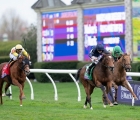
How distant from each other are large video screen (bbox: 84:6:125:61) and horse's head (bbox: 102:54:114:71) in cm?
1102

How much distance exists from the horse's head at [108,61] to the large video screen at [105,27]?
11020mm

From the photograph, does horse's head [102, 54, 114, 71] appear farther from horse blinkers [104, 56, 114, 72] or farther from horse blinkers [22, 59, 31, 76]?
horse blinkers [22, 59, 31, 76]

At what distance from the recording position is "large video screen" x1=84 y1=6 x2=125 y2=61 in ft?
77.1

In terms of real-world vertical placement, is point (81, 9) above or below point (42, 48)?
above

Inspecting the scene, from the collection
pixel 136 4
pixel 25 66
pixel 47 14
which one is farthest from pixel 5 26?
pixel 25 66

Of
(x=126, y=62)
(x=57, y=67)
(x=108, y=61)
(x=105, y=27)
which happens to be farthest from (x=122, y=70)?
(x=57, y=67)

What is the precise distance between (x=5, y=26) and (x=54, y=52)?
5608cm

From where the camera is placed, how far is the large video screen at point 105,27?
77.1ft

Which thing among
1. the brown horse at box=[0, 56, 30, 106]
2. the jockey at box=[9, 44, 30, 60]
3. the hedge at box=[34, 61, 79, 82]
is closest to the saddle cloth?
the brown horse at box=[0, 56, 30, 106]

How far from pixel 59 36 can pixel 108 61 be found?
1445cm

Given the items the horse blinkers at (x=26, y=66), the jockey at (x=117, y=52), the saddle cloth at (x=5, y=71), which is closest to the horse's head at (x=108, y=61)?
the jockey at (x=117, y=52)

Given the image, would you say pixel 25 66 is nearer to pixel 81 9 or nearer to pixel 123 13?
pixel 123 13

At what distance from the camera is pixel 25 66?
1299cm

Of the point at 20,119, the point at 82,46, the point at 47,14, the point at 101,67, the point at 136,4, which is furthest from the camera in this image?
the point at 47,14
